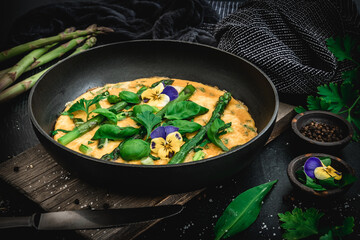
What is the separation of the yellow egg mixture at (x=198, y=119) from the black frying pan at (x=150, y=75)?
0.26ft

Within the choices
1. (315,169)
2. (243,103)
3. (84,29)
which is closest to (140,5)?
(84,29)

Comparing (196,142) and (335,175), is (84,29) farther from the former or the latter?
(335,175)

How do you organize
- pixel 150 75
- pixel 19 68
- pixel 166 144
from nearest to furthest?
pixel 166 144, pixel 150 75, pixel 19 68

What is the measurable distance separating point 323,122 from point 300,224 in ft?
3.24

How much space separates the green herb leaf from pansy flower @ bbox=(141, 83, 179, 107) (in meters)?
0.33

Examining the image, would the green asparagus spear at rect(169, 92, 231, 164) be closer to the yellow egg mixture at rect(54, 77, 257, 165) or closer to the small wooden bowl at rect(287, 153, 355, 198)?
the yellow egg mixture at rect(54, 77, 257, 165)

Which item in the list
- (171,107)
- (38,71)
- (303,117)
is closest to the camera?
(171,107)

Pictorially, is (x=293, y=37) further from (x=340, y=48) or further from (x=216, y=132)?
(x=216, y=132)

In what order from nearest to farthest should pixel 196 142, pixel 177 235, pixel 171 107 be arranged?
pixel 177 235 < pixel 196 142 < pixel 171 107

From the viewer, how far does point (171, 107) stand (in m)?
2.42

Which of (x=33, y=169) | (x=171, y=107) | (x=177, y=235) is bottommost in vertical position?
(x=177, y=235)

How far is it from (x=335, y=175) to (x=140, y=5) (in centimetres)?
296

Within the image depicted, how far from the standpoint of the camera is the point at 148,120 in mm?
2264

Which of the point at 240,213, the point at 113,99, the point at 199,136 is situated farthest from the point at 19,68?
the point at 240,213
